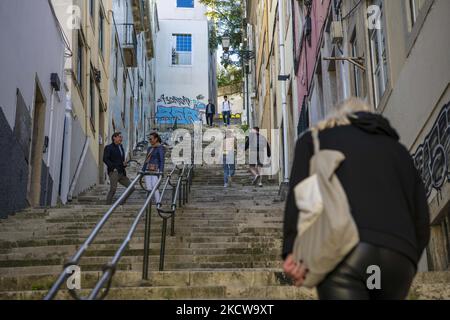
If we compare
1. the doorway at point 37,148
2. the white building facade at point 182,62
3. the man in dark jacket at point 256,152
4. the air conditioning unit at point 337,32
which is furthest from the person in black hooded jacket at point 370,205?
the white building facade at point 182,62

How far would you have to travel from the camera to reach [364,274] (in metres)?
2.53

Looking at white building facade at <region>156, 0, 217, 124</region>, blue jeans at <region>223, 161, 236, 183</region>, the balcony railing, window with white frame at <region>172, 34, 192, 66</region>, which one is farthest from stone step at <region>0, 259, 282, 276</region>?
window with white frame at <region>172, 34, 192, 66</region>

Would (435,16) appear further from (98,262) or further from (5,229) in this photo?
(5,229)

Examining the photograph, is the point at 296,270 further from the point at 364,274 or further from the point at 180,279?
the point at 180,279

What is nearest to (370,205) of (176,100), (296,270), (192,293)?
(296,270)

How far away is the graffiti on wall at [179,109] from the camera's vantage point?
4078 centimetres

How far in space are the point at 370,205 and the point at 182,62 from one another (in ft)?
131

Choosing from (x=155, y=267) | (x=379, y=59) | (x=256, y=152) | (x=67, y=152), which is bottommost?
(x=155, y=267)

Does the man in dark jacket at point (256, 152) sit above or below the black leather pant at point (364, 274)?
below

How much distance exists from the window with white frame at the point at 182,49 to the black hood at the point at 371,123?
129ft

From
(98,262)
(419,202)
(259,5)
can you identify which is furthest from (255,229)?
(259,5)

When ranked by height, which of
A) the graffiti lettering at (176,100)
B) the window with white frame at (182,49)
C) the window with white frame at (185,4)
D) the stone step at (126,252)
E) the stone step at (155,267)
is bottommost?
the stone step at (155,267)

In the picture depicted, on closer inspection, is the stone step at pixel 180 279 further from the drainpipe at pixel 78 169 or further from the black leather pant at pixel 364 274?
the drainpipe at pixel 78 169

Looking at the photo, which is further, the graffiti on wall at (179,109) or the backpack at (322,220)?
the graffiti on wall at (179,109)
